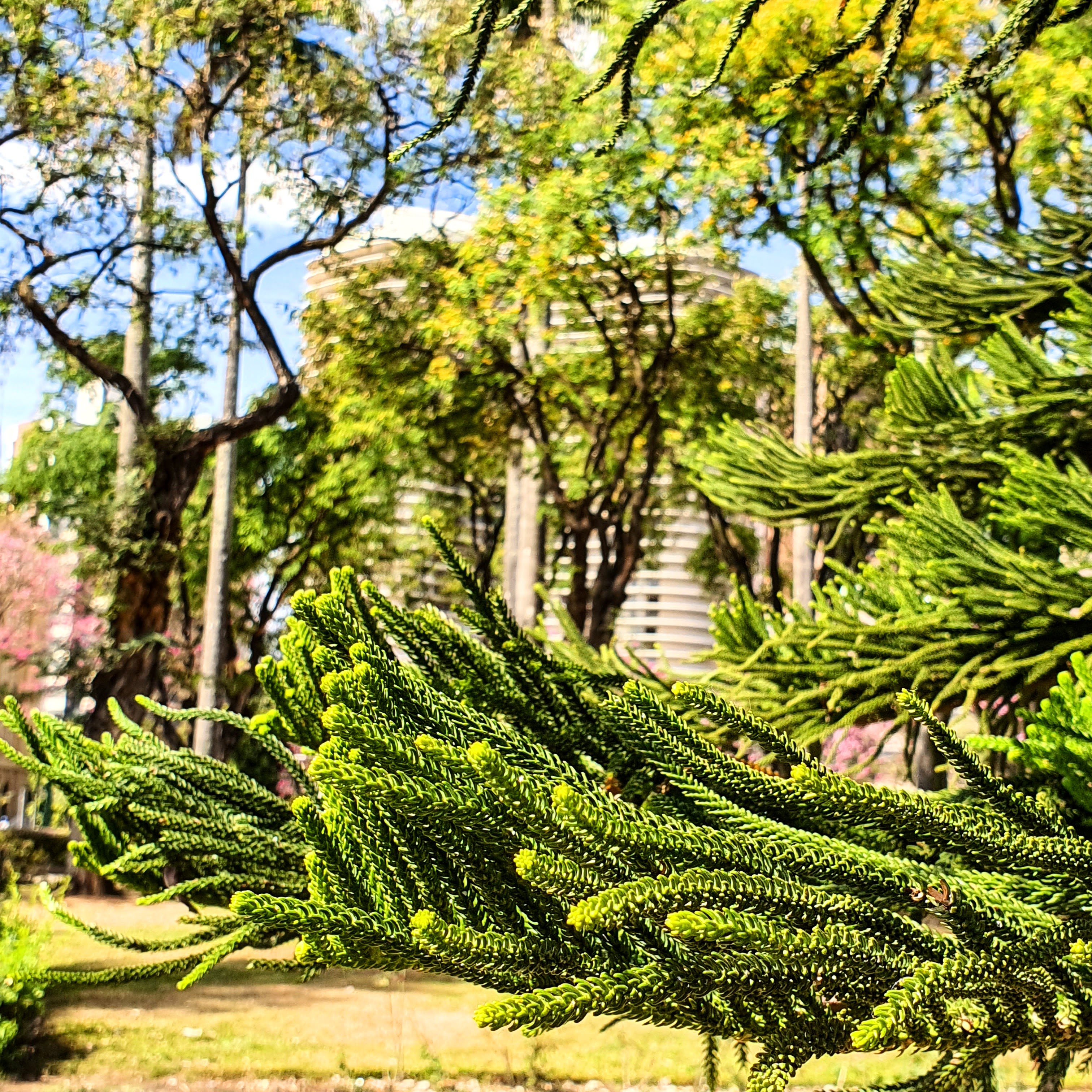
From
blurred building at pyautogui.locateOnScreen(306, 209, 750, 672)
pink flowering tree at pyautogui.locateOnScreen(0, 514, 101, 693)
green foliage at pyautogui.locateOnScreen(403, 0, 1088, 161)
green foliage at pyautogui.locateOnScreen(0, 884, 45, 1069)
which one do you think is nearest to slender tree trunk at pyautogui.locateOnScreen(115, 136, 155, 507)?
blurred building at pyautogui.locateOnScreen(306, 209, 750, 672)

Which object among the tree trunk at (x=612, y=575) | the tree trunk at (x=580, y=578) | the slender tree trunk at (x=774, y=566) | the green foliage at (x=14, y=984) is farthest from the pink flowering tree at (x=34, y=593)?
the green foliage at (x=14, y=984)

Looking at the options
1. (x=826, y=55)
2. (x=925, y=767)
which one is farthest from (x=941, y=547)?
(x=925, y=767)

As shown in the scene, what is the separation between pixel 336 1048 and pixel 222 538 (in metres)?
8.34

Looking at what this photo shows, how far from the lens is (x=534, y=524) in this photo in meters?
14.5

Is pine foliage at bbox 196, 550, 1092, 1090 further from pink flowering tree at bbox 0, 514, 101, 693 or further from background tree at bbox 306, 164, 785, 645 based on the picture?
pink flowering tree at bbox 0, 514, 101, 693

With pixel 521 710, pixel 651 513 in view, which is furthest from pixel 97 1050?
pixel 651 513

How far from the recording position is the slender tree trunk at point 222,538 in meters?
15.6

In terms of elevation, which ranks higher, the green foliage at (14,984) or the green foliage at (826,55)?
the green foliage at (826,55)

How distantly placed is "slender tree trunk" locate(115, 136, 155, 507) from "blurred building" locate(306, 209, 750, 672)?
7.03ft

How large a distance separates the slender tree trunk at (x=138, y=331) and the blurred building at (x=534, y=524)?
2143 mm

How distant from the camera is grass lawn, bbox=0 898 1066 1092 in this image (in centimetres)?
900

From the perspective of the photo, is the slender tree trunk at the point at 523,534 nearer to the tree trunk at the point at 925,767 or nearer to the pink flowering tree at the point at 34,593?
the tree trunk at the point at 925,767

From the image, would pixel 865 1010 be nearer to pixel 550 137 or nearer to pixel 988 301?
pixel 988 301

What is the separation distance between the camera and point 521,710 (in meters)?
1.98
